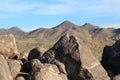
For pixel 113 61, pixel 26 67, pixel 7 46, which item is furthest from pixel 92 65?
pixel 7 46

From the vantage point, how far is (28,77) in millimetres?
23984

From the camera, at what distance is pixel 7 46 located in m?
31.1

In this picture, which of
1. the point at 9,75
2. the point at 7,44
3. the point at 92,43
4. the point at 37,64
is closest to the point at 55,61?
the point at 37,64

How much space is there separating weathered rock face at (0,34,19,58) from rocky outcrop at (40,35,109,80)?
4.64m

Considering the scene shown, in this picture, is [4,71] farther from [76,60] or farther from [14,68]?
[76,60]

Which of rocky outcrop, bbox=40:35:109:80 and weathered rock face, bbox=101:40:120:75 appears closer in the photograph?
rocky outcrop, bbox=40:35:109:80

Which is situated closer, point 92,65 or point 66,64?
point 92,65

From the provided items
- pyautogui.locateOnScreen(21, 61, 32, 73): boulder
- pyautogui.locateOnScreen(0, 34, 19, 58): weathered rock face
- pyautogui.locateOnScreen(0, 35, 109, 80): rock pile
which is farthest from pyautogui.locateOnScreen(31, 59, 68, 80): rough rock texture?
pyautogui.locateOnScreen(0, 34, 19, 58): weathered rock face

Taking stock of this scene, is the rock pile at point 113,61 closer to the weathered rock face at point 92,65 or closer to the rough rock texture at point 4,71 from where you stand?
the weathered rock face at point 92,65

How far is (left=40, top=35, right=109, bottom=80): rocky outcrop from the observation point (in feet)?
84.4

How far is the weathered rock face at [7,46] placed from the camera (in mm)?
30688

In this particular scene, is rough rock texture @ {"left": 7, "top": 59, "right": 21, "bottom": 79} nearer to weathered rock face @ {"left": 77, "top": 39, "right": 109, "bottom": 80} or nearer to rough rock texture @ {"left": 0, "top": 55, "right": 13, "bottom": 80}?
rough rock texture @ {"left": 0, "top": 55, "right": 13, "bottom": 80}

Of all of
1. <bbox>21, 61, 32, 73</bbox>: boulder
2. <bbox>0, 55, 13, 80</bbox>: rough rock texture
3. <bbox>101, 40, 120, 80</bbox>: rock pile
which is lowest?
<bbox>101, 40, 120, 80</bbox>: rock pile

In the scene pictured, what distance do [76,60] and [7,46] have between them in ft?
24.0
